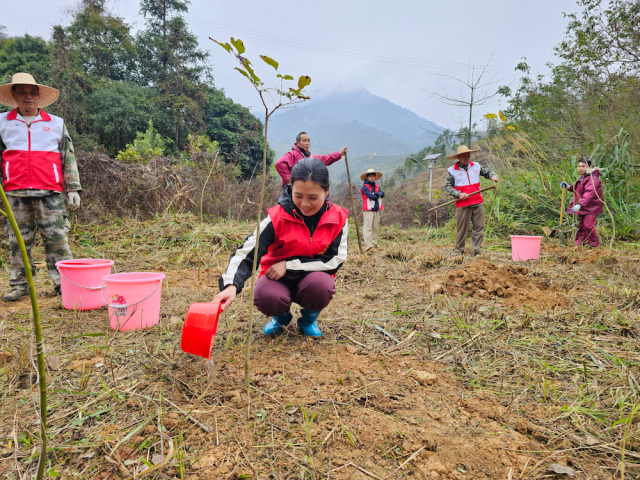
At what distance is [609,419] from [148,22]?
25.6 meters

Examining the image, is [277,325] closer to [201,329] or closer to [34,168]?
[201,329]

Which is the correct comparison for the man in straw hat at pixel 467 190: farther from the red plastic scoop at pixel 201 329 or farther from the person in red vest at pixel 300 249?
the red plastic scoop at pixel 201 329

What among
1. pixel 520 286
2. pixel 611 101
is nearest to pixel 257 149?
pixel 611 101

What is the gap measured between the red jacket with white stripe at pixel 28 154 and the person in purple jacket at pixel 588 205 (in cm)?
592

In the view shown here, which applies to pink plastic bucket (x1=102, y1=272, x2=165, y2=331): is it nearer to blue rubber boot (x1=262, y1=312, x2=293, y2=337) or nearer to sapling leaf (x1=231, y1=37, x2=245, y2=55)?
blue rubber boot (x1=262, y1=312, x2=293, y2=337)

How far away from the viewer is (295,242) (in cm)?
192

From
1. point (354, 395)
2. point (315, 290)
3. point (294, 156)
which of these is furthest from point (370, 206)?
point (354, 395)

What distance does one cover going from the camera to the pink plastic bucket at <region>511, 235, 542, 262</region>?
166 inches

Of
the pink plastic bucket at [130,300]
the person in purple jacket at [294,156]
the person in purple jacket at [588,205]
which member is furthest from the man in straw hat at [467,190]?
the pink plastic bucket at [130,300]

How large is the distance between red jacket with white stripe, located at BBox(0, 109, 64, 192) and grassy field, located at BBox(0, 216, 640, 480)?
95 centimetres

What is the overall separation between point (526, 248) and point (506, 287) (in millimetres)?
1548

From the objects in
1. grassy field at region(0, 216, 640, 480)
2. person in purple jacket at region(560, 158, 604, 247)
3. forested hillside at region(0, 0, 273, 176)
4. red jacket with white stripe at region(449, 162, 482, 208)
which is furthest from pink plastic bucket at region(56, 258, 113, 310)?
forested hillside at region(0, 0, 273, 176)

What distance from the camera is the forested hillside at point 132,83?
14.5 meters

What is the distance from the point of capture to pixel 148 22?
67.0ft
